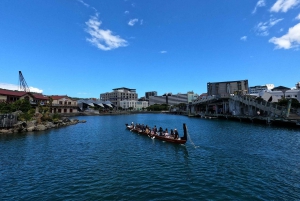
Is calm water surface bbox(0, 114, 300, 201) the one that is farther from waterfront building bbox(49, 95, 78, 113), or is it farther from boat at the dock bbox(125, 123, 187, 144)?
waterfront building bbox(49, 95, 78, 113)

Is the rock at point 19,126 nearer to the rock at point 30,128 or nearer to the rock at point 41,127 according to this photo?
the rock at point 30,128

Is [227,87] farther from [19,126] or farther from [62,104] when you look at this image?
[19,126]

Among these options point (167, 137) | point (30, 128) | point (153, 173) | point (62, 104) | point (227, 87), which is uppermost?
point (227, 87)

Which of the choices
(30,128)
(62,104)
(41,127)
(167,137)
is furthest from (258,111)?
(62,104)

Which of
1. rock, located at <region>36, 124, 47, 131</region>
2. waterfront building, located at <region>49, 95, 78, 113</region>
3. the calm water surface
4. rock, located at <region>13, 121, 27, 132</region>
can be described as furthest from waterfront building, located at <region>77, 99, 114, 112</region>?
the calm water surface

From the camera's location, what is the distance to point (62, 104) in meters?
110

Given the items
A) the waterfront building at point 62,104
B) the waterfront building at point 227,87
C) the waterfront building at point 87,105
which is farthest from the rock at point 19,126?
the waterfront building at point 227,87

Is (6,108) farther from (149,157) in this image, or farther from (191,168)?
(191,168)

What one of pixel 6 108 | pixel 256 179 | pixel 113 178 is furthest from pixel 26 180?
pixel 6 108

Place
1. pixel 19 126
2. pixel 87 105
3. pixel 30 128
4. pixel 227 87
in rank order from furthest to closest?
pixel 227 87, pixel 87 105, pixel 30 128, pixel 19 126

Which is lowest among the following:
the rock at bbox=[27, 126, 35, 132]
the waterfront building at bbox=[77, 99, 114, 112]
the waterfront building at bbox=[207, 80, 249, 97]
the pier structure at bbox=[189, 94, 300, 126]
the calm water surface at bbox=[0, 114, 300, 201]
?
the calm water surface at bbox=[0, 114, 300, 201]

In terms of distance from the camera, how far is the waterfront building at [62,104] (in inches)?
4131

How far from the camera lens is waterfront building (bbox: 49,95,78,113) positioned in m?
105

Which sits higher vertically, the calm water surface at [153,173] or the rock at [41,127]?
the rock at [41,127]
